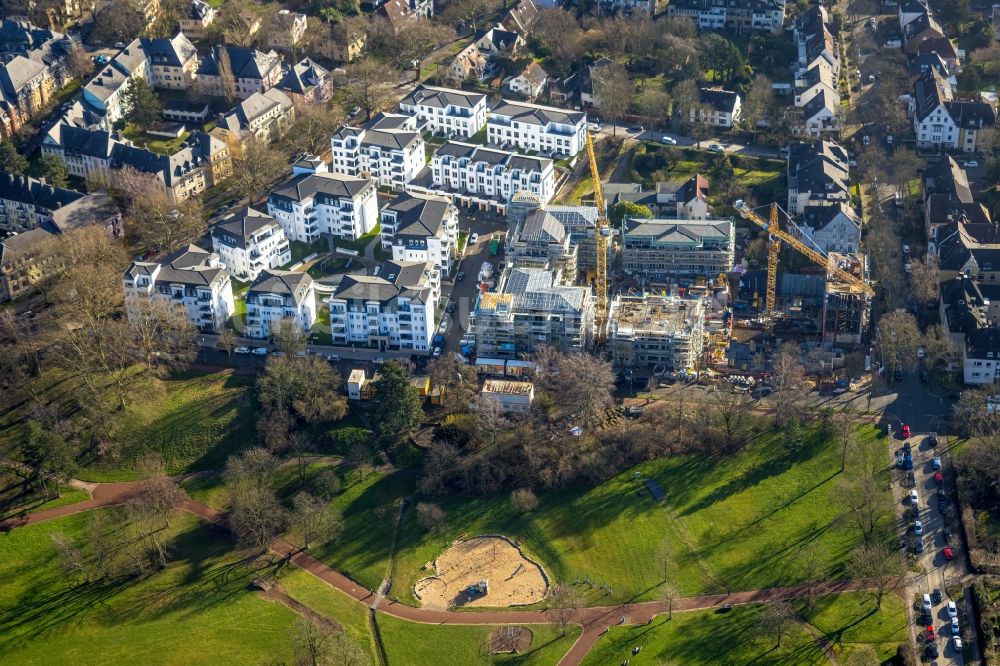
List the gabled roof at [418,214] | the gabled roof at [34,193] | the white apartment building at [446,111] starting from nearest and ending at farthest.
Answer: the gabled roof at [418,214] → the gabled roof at [34,193] → the white apartment building at [446,111]

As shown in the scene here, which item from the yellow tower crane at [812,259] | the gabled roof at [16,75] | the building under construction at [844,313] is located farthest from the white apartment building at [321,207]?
the building under construction at [844,313]

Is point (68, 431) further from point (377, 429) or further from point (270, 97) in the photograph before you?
point (270, 97)

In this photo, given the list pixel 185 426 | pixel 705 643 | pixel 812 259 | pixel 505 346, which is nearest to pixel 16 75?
pixel 185 426

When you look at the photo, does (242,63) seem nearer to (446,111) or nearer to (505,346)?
(446,111)

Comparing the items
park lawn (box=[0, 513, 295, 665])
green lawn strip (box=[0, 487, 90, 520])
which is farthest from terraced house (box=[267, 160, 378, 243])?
park lawn (box=[0, 513, 295, 665])

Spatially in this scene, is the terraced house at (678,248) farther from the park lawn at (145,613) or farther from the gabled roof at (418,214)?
the park lawn at (145,613)

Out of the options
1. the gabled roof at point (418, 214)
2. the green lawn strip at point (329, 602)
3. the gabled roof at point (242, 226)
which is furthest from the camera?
the gabled roof at point (242, 226)
